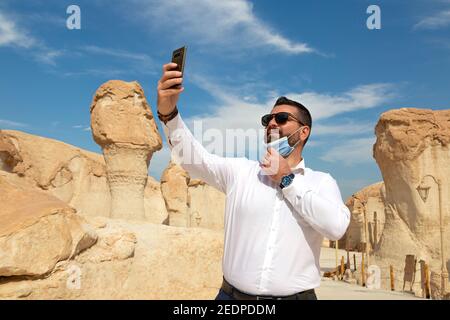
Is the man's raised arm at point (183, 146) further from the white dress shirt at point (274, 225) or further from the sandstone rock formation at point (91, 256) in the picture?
the sandstone rock formation at point (91, 256)

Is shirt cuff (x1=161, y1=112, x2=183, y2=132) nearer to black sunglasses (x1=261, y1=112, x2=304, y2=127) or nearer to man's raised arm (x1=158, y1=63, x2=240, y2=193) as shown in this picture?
man's raised arm (x1=158, y1=63, x2=240, y2=193)

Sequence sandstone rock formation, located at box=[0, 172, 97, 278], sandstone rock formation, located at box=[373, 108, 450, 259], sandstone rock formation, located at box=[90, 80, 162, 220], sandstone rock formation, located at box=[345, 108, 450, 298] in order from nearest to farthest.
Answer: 1. sandstone rock formation, located at box=[0, 172, 97, 278]
2. sandstone rock formation, located at box=[90, 80, 162, 220]
3. sandstone rock formation, located at box=[345, 108, 450, 298]
4. sandstone rock formation, located at box=[373, 108, 450, 259]

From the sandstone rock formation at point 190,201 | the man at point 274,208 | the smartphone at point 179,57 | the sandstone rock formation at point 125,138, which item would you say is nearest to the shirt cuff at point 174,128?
the man at point 274,208

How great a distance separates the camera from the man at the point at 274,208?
5.87ft

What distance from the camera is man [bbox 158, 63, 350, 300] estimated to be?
179cm

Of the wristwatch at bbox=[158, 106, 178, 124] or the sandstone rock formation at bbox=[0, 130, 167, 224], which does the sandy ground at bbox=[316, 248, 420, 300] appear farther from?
the sandstone rock formation at bbox=[0, 130, 167, 224]

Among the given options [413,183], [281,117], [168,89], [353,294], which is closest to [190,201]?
[413,183]

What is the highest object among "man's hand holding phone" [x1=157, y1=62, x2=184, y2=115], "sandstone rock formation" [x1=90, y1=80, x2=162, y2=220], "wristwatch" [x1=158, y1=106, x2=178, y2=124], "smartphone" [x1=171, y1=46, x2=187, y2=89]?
"sandstone rock formation" [x1=90, y1=80, x2=162, y2=220]

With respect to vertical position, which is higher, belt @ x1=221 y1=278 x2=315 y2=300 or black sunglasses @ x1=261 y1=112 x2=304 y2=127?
black sunglasses @ x1=261 y1=112 x2=304 y2=127

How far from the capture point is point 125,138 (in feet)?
36.8

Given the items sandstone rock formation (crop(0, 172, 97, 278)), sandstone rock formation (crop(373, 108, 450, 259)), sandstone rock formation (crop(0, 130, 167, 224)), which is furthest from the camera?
sandstone rock formation (crop(0, 130, 167, 224))

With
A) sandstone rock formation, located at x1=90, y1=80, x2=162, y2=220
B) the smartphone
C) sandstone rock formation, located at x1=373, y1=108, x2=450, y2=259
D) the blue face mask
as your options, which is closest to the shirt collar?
the blue face mask

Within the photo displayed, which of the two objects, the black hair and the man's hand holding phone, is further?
the black hair
